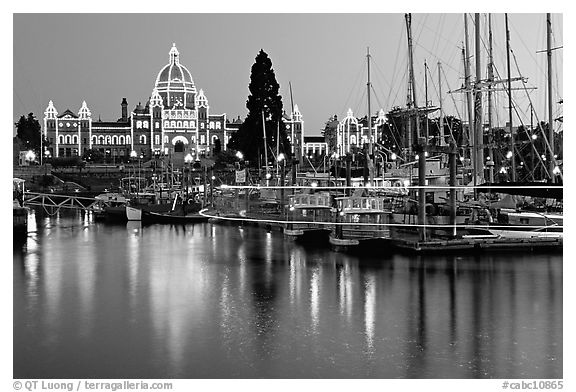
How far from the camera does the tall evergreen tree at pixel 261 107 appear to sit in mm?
25969

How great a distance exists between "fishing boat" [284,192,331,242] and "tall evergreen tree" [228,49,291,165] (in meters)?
9.88

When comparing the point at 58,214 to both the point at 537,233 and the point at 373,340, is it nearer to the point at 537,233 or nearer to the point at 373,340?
the point at 537,233

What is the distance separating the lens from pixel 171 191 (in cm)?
2636

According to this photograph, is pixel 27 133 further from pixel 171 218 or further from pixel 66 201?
pixel 171 218

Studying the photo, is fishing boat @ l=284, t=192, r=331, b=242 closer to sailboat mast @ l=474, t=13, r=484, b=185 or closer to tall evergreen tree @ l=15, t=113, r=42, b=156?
sailboat mast @ l=474, t=13, r=484, b=185

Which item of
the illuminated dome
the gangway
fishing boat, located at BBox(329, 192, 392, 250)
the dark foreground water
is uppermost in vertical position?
the illuminated dome

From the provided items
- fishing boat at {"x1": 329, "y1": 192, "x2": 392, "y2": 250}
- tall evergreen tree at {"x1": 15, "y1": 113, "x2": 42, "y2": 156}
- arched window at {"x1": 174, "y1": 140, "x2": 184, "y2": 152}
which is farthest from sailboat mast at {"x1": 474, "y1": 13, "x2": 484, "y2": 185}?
arched window at {"x1": 174, "y1": 140, "x2": 184, "y2": 152}

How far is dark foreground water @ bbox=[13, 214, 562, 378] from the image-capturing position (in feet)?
22.0

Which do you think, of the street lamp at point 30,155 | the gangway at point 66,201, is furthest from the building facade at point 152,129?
the gangway at point 66,201

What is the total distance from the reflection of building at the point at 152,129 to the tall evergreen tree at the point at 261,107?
33870 millimetres

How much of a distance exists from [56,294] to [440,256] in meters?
5.67

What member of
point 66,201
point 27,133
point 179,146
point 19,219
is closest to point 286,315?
point 19,219
